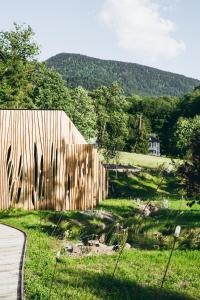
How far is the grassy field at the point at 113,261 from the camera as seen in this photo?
881cm

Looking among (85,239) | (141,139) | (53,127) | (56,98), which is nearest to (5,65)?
(56,98)

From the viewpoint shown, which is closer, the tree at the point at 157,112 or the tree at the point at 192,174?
the tree at the point at 192,174

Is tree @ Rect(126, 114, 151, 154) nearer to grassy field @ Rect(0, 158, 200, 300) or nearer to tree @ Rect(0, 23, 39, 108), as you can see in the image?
tree @ Rect(0, 23, 39, 108)

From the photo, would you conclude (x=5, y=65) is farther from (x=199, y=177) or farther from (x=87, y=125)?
(x=199, y=177)

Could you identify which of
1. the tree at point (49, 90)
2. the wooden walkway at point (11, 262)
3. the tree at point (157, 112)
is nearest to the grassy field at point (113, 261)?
the wooden walkway at point (11, 262)

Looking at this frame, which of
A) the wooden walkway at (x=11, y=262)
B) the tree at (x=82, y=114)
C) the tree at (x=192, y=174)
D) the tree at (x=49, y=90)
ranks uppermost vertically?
the tree at (x=49, y=90)

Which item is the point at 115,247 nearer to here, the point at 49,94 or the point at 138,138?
the point at 49,94

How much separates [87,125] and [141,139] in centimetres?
4221

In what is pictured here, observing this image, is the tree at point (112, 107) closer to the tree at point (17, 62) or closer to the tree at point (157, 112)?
the tree at point (17, 62)

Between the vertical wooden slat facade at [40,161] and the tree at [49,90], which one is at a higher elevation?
the tree at [49,90]

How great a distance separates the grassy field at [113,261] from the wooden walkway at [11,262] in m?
0.23

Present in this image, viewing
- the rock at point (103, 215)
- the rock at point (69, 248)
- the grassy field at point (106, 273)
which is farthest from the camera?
the rock at point (103, 215)

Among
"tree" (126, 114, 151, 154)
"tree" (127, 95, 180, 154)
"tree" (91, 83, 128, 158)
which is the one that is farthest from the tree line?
"tree" (127, 95, 180, 154)

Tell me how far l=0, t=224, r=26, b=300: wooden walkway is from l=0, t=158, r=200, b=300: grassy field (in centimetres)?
23
